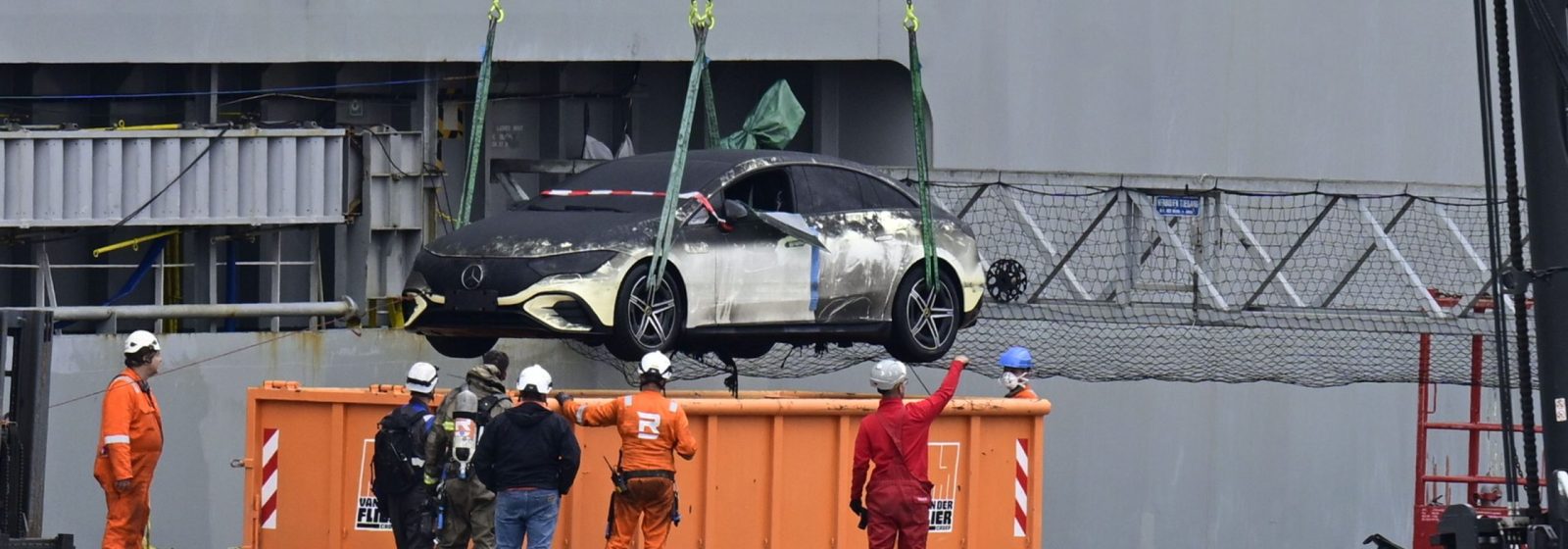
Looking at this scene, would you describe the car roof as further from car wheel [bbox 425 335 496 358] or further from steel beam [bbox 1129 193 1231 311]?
steel beam [bbox 1129 193 1231 311]

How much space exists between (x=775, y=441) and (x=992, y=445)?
1657mm

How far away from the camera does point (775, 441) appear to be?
12445mm

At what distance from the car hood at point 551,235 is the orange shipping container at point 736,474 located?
1.04 m

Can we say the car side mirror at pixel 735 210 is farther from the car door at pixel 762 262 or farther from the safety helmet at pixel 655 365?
the safety helmet at pixel 655 365

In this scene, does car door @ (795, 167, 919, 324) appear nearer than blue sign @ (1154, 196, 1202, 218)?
Yes

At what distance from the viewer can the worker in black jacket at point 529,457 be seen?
37.2 feet

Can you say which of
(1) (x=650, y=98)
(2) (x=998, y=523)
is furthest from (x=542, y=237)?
(1) (x=650, y=98)

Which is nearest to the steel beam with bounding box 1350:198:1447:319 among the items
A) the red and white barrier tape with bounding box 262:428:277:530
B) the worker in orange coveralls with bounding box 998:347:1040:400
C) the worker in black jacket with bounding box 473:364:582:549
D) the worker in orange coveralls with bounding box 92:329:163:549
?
the worker in orange coveralls with bounding box 998:347:1040:400

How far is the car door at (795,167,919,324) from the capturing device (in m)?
13.2

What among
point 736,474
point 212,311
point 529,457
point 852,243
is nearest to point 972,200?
point 852,243

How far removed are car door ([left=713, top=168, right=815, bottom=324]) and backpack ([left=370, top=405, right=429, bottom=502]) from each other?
190cm

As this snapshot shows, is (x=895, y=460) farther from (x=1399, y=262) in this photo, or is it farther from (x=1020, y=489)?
(x=1399, y=262)

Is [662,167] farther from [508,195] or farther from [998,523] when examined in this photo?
[508,195]

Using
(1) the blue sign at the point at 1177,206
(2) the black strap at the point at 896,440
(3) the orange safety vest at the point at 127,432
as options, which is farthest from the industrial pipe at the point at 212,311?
(2) the black strap at the point at 896,440
